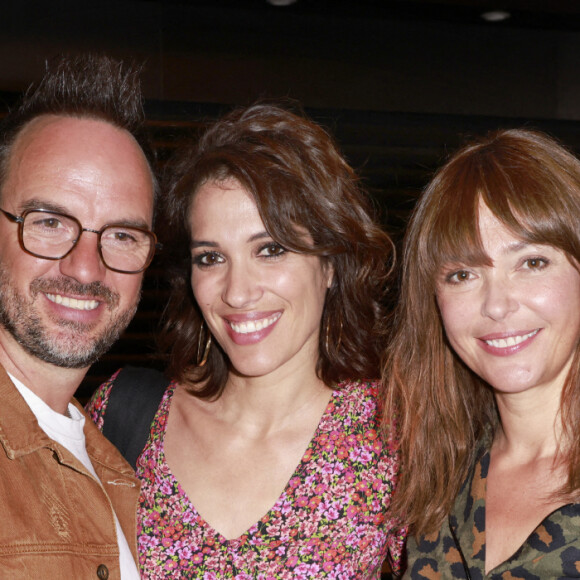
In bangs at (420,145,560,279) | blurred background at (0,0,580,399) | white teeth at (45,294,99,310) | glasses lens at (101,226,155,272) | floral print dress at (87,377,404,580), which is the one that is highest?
blurred background at (0,0,580,399)

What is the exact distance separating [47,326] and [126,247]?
0.33 meters

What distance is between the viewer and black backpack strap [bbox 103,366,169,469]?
252 centimetres

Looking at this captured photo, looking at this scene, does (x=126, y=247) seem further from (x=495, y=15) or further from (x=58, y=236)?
(x=495, y=15)

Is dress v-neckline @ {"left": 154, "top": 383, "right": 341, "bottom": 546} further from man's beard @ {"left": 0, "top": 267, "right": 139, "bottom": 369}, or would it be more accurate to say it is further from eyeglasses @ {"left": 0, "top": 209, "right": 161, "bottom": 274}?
eyeglasses @ {"left": 0, "top": 209, "right": 161, "bottom": 274}

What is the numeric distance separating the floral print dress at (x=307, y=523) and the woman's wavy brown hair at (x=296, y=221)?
28 centimetres

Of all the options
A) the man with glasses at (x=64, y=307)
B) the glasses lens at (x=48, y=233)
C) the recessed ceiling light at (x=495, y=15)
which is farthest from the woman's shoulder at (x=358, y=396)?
the recessed ceiling light at (x=495, y=15)

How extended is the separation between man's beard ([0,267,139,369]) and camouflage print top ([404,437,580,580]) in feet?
3.56

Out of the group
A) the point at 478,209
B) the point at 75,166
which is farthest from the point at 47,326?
the point at 478,209

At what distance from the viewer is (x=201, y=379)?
9.04 ft

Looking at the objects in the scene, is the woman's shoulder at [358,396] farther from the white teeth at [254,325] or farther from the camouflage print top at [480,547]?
the camouflage print top at [480,547]

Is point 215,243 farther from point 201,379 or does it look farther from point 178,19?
point 178,19

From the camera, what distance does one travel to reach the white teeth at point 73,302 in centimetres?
207

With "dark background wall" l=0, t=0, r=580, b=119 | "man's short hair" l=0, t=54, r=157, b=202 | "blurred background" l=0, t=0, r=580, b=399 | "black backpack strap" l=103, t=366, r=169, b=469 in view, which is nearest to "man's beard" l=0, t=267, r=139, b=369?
"man's short hair" l=0, t=54, r=157, b=202

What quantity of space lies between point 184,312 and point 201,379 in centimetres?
30
